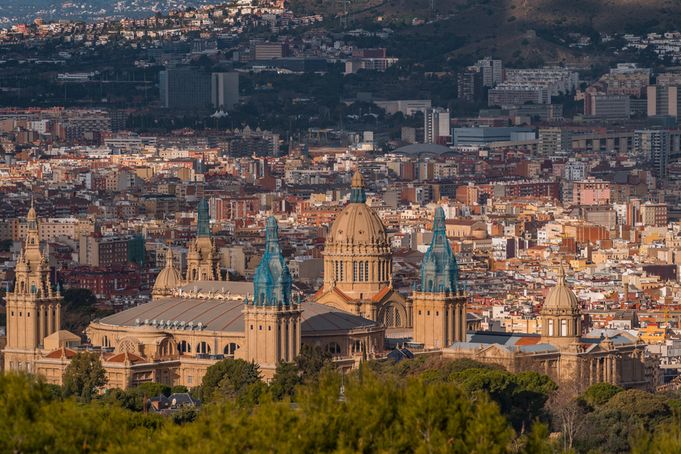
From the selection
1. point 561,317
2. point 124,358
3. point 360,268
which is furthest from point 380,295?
point 124,358

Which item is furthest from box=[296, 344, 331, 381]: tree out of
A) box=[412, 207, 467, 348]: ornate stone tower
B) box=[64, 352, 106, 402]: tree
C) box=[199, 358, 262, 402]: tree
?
box=[412, 207, 467, 348]: ornate stone tower

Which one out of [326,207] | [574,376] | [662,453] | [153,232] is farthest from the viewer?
[326,207]

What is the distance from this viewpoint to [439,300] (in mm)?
65500

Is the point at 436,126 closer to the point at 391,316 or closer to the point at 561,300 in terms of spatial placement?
the point at 391,316

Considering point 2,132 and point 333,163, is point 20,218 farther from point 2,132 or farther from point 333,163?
point 2,132

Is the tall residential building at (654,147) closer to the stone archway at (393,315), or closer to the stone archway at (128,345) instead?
the stone archway at (393,315)

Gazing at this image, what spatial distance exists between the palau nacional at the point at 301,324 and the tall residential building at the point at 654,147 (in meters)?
103

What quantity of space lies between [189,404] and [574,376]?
1148cm

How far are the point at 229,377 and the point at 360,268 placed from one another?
347 inches

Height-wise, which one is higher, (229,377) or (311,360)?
(311,360)

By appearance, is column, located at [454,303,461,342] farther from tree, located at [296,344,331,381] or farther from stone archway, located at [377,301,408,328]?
tree, located at [296,344,331,381]

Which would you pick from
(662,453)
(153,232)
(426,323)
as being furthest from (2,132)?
(662,453)

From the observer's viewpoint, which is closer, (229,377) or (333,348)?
(229,377)

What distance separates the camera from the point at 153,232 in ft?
389
